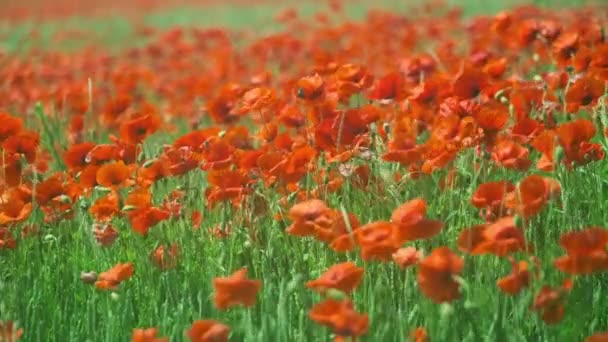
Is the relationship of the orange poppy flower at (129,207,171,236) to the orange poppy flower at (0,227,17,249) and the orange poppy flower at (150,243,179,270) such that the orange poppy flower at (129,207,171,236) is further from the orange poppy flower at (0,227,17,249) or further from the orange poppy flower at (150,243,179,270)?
the orange poppy flower at (0,227,17,249)

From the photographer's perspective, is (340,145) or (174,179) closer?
(340,145)

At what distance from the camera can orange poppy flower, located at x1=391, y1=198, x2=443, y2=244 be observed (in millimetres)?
1687

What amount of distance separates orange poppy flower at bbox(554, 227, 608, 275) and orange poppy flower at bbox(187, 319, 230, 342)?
0.60 metres

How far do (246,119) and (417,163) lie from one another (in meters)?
2.55

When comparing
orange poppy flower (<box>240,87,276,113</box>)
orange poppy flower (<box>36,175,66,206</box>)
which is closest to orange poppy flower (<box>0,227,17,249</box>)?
orange poppy flower (<box>36,175,66,206</box>)

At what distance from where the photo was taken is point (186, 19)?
13.8 meters

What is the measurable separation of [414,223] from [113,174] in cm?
99

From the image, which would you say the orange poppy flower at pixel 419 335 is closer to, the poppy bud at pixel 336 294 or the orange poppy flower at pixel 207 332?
the poppy bud at pixel 336 294

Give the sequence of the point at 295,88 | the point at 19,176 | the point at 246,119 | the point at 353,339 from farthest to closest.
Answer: the point at 246,119 → the point at 295,88 → the point at 19,176 → the point at 353,339

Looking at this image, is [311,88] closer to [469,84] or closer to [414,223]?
[469,84]

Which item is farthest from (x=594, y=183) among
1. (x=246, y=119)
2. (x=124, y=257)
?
(x=246, y=119)

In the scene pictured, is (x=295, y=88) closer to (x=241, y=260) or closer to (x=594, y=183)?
(x=241, y=260)

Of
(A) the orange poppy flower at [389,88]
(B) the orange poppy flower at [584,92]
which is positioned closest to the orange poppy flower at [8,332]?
(A) the orange poppy flower at [389,88]

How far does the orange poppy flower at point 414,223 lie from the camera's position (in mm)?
1687
